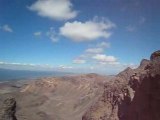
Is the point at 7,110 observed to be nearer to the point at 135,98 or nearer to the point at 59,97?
the point at 135,98

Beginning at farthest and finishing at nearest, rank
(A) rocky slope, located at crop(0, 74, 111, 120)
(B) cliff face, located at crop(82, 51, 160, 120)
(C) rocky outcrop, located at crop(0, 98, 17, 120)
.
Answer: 1. (A) rocky slope, located at crop(0, 74, 111, 120)
2. (C) rocky outcrop, located at crop(0, 98, 17, 120)
3. (B) cliff face, located at crop(82, 51, 160, 120)

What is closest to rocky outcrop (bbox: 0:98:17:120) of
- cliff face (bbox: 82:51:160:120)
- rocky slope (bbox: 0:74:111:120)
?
cliff face (bbox: 82:51:160:120)

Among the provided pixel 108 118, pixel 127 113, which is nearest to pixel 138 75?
pixel 127 113

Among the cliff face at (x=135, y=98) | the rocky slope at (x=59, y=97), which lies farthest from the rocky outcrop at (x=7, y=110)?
the rocky slope at (x=59, y=97)

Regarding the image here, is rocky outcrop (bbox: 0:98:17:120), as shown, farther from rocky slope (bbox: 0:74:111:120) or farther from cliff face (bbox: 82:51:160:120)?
rocky slope (bbox: 0:74:111:120)

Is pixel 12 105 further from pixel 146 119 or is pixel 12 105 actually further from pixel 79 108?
pixel 79 108

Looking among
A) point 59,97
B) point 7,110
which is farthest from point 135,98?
point 59,97

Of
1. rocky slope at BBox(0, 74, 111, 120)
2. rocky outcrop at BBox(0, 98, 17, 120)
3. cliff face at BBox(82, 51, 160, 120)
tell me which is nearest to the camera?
cliff face at BBox(82, 51, 160, 120)

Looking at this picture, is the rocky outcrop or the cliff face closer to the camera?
the cliff face
